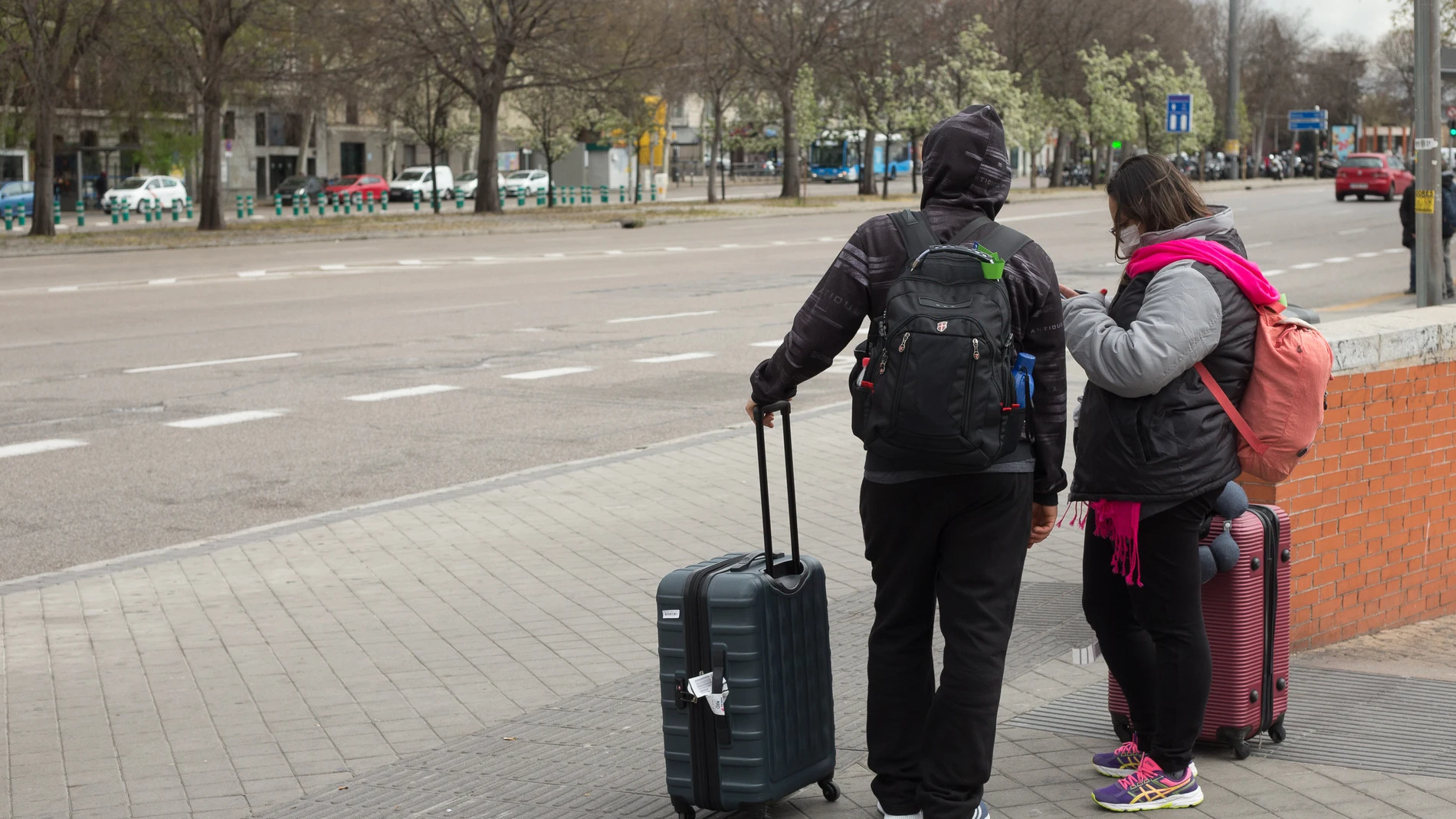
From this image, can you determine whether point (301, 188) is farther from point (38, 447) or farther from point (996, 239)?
point (996, 239)

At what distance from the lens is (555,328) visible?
670 inches

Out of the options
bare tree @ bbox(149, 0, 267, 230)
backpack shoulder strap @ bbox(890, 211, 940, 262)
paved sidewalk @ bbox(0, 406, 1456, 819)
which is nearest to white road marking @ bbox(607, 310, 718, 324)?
paved sidewalk @ bbox(0, 406, 1456, 819)

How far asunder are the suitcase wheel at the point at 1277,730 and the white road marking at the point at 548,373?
31.2 feet

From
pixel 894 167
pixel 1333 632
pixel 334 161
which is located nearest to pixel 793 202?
pixel 334 161

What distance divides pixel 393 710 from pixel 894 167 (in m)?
95.0

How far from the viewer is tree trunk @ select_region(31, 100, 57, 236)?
3419 centimetres

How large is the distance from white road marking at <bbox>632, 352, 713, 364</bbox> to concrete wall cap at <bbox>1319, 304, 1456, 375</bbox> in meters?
8.96

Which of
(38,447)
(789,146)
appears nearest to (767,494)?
(38,447)

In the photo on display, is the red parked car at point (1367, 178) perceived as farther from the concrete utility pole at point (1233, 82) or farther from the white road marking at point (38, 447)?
the white road marking at point (38, 447)

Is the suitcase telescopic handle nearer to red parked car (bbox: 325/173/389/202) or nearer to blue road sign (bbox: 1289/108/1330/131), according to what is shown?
red parked car (bbox: 325/173/389/202)

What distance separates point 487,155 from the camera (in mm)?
46031

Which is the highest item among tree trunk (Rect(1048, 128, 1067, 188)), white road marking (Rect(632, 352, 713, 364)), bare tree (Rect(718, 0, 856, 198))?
bare tree (Rect(718, 0, 856, 198))

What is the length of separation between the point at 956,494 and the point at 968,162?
2.42ft

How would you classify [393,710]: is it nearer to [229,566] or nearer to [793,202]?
[229,566]
